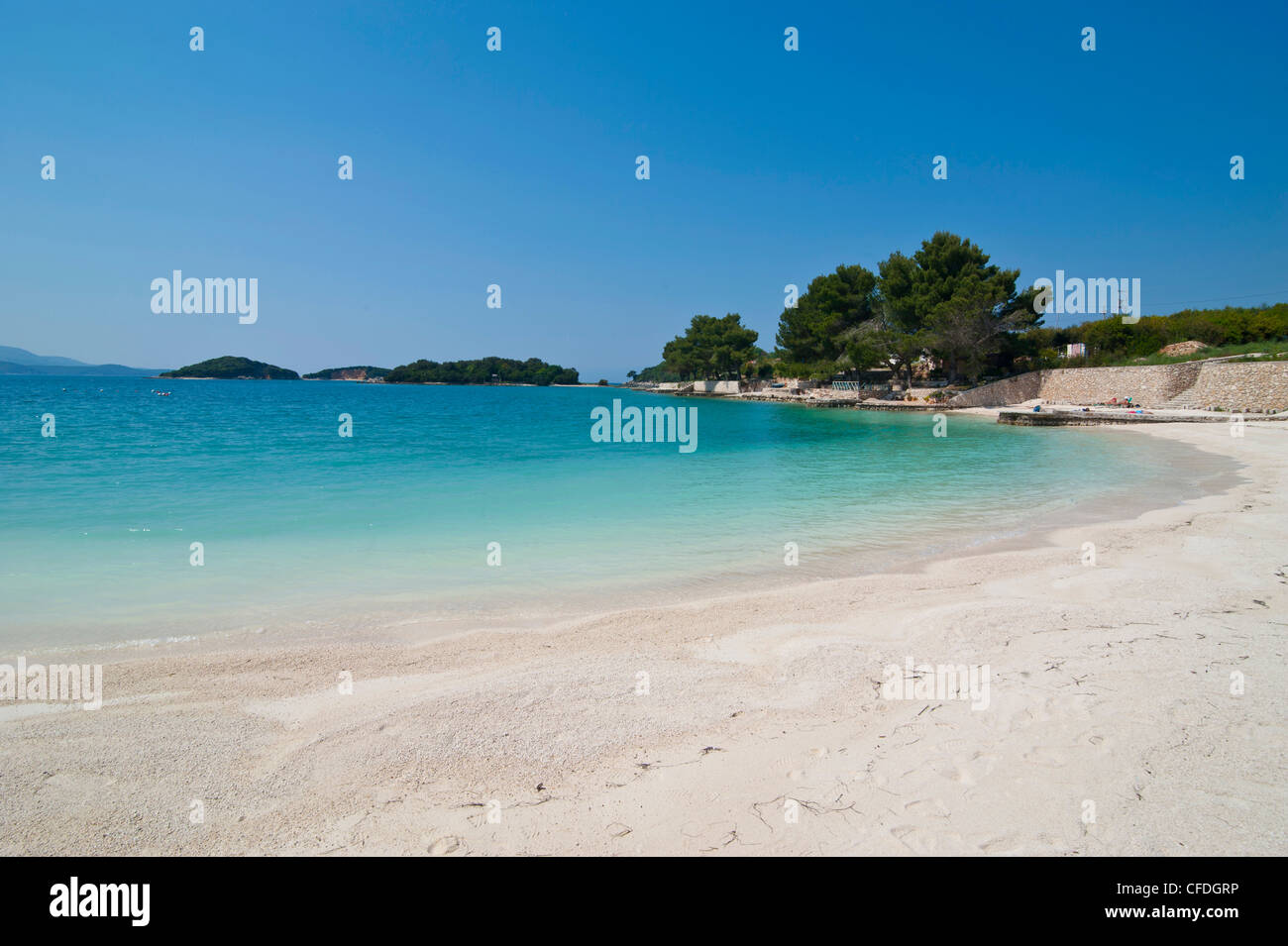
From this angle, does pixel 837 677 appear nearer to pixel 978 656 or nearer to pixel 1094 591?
pixel 978 656

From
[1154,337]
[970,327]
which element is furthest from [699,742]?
[1154,337]

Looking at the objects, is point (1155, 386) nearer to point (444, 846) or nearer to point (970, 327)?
point (970, 327)

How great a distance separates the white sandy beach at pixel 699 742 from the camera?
3.12m

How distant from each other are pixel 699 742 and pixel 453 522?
9.67 metres

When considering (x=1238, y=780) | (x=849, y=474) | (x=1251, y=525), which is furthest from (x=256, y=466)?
(x=1251, y=525)

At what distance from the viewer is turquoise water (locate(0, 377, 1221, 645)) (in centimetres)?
769

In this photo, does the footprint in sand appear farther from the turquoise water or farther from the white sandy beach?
the turquoise water

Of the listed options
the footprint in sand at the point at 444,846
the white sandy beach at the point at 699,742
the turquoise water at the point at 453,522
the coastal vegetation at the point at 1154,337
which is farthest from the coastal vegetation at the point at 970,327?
the footprint in sand at the point at 444,846

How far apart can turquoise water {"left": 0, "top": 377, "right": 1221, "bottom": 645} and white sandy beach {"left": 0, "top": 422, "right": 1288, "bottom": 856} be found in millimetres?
1645

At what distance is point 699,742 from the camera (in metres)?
4.03

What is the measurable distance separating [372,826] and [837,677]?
136 inches

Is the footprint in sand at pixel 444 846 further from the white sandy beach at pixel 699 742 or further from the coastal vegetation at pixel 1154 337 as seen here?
the coastal vegetation at pixel 1154 337

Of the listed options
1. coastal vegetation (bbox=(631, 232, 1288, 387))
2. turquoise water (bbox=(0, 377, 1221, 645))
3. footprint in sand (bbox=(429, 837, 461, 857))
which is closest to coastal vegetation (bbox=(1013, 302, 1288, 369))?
coastal vegetation (bbox=(631, 232, 1288, 387))

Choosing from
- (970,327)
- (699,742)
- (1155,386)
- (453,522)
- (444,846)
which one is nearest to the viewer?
(444,846)
